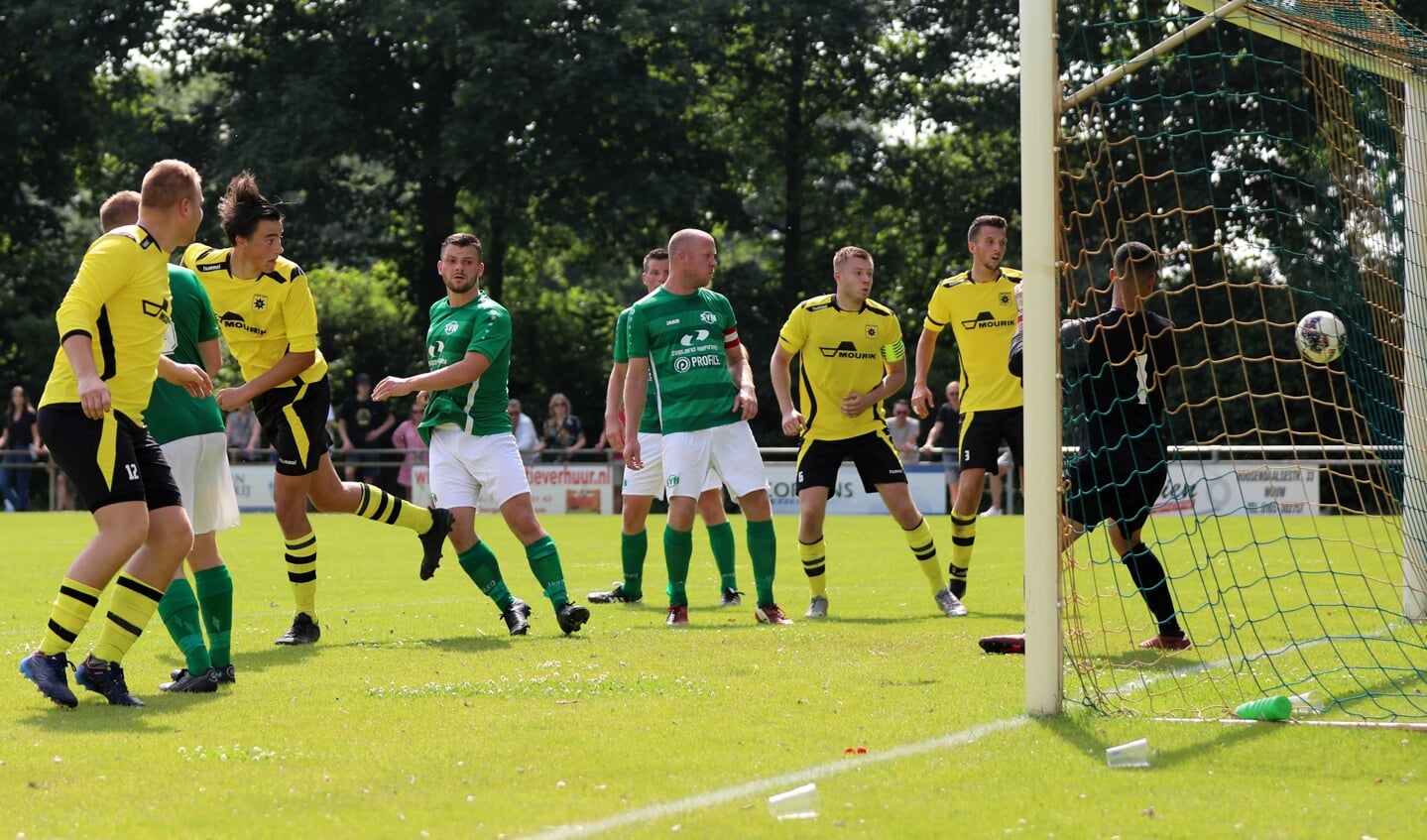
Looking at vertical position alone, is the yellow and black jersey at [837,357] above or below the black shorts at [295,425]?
above

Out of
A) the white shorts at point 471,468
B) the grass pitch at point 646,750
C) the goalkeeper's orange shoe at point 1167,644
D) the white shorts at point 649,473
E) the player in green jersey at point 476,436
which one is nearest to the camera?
the grass pitch at point 646,750

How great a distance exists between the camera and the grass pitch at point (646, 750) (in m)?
4.41

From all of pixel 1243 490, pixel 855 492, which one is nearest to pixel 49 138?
pixel 855 492

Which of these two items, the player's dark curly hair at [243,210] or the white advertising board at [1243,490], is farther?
the white advertising board at [1243,490]

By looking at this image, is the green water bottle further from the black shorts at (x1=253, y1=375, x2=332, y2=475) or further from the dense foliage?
the dense foliage

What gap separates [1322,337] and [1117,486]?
1.74 m

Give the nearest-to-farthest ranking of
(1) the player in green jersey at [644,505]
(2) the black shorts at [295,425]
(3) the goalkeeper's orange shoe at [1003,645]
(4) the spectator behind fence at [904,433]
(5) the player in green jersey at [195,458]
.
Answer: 1. (5) the player in green jersey at [195,458]
2. (3) the goalkeeper's orange shoe at [1003,645]
3. (2) the black shorts at [295,425]
4. (1) the player in green jersey at [644,505]
5. (4) the spectator behind fence at [904,433]

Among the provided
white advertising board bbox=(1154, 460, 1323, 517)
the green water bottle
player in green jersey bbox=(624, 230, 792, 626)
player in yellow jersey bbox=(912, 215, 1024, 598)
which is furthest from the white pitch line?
white advertising board bbox=(1154, 460, 1323, 517)

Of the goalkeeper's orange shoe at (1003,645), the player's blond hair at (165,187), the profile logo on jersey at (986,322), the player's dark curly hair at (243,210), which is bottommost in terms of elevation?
the goalkeeper's orange shoe at (1003,645)

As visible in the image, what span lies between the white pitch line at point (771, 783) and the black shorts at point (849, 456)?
14.5ft

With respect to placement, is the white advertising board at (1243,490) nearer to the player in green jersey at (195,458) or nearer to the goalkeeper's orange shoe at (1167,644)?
the goalkeeper's orange shoe at (1167,644)

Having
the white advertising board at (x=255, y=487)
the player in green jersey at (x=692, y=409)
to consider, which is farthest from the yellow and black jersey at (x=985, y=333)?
the white advertising board at (x=255, y=487)

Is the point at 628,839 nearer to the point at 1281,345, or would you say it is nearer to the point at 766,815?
the point at 766,815

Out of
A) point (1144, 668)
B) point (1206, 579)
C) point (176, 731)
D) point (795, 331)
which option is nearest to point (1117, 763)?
point (1144, 668)
